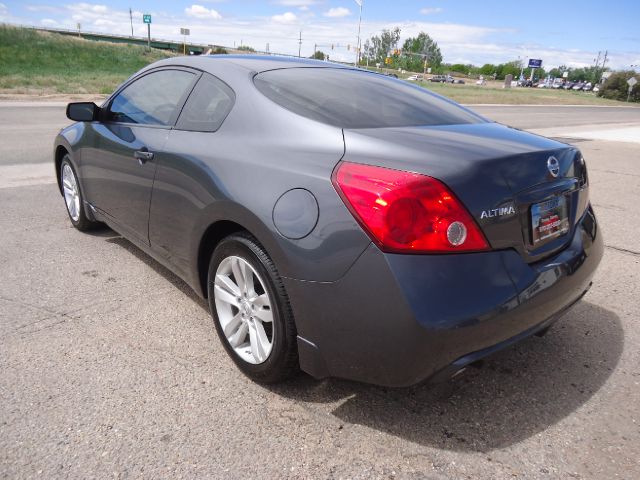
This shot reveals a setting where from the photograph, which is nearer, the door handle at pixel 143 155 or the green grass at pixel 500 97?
the door handle at pixel 143 155

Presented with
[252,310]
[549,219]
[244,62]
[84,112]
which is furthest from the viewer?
[84,112]

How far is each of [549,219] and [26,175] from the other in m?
6.75

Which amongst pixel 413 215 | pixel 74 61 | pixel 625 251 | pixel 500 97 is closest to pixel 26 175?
pixel 413 215

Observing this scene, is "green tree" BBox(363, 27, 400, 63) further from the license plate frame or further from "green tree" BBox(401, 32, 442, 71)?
the license plate frame

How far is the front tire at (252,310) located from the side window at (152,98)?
108 cm

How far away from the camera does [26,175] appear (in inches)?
270

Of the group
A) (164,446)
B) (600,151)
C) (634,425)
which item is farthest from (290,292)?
(600,151)

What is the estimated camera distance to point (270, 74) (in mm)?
2863

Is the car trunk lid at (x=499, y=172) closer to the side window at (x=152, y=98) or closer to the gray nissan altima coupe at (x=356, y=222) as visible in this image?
the gray nissan altima coupe at (x=356, y=222)

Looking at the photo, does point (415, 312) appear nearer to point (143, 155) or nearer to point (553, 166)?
point (553, 166)

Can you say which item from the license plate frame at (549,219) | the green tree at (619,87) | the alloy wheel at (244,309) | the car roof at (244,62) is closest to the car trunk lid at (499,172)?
the license plate frame at (549,219)

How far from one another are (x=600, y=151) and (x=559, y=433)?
12.1 m

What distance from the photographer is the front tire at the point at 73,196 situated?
4426 millimetres

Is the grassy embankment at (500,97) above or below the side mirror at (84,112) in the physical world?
below
